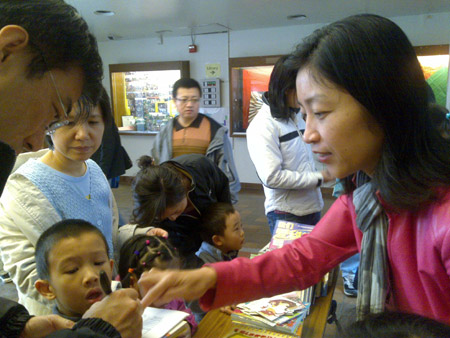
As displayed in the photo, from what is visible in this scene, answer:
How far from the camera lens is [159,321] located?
1311 millimetres

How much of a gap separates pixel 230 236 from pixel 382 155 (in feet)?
4.50

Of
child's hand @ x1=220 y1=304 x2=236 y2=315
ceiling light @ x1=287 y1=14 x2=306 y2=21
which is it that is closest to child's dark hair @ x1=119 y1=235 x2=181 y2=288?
child's hand @ x1=220 y1=304 x2=236 y2=315

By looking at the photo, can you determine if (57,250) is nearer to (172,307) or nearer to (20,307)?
(20,307)

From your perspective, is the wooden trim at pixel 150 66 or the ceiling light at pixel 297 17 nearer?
the ceiling light at pixel 297 17

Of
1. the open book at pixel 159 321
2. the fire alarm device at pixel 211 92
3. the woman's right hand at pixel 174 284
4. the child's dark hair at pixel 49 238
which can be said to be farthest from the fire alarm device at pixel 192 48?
the woman's right hand at pixel 174 284

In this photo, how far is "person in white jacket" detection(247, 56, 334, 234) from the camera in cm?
232

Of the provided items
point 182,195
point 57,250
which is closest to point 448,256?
point 57,250

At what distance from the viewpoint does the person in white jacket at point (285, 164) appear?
2322 mm

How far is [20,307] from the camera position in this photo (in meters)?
1.04

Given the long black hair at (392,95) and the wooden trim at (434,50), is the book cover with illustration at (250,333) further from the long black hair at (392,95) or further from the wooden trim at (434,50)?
the wooden trim at (434,50)

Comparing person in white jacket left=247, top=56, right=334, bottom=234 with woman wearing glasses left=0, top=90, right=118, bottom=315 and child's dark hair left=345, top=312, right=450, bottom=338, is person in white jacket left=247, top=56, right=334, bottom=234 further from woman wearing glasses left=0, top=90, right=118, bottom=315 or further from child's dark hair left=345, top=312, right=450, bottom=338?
child's dark hair left=345, top=312, right=450, bottom=338

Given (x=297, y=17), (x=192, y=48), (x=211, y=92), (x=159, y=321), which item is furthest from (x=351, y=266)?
(x=192, y=48)

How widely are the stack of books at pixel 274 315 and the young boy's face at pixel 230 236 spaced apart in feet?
2.12

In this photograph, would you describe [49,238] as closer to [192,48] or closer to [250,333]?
[250,333]
